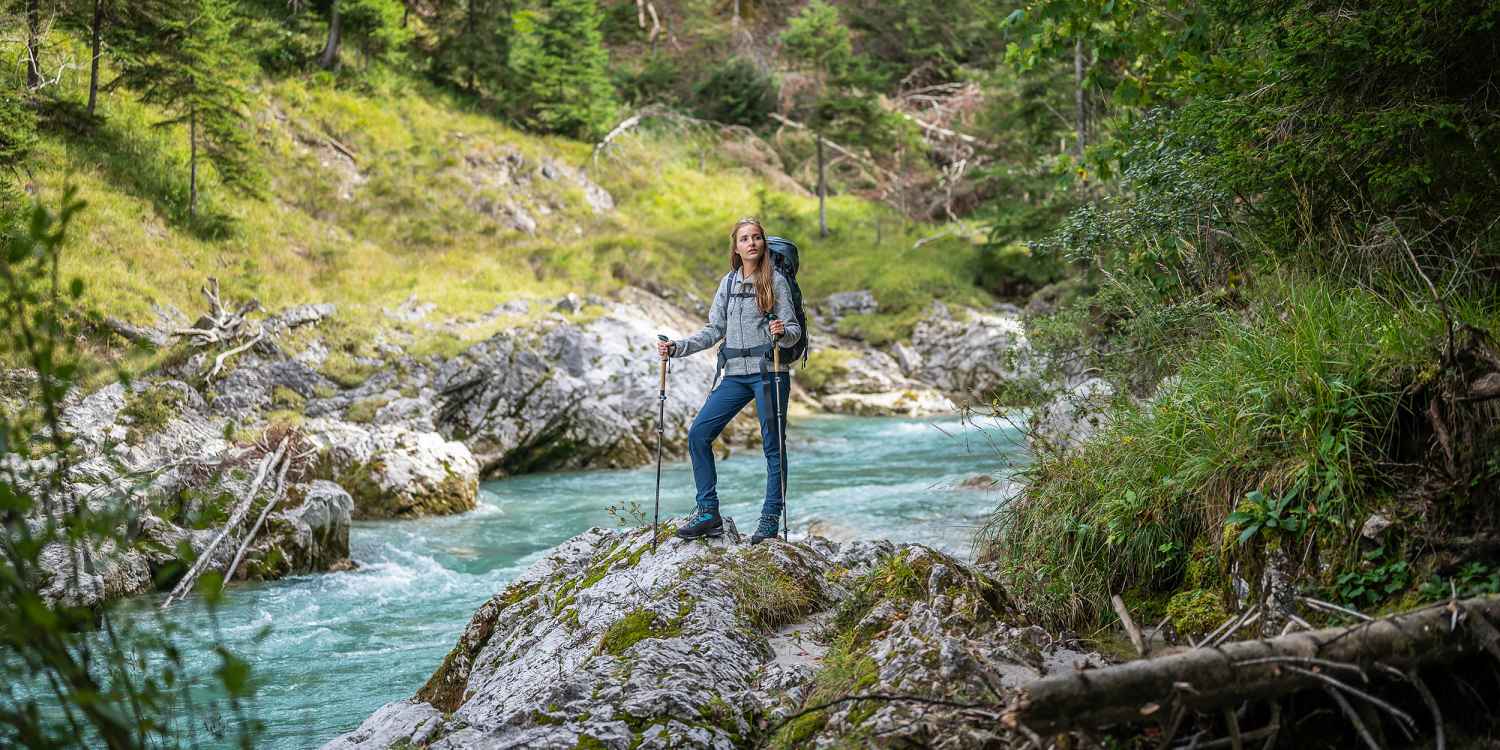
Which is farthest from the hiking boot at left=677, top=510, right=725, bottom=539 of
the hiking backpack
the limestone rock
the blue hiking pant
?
the limestone rock

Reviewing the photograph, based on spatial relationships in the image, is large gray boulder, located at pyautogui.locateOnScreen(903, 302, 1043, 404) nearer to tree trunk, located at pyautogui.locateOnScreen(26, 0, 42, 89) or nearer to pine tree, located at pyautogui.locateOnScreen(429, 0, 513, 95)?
pine tree, located at pyautogui.locateOnScreen(429, 0, 513, 95)

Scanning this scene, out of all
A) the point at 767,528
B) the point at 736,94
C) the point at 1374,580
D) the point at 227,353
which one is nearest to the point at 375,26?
the point at 736,94

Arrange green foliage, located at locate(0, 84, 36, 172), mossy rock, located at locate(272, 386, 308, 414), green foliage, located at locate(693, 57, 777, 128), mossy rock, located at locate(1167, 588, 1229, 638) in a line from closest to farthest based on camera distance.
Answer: mossy rock, located at locate(1167, 588, 1229, 638)
green foliage, located at locate(0, 84, 36, 172)
mossy rock, located at locate(272, 386, 308, 414)
green foliage, located at locate(693, 57, 777, 128)

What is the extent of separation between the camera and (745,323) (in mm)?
5941

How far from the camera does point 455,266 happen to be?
22109 millimetres

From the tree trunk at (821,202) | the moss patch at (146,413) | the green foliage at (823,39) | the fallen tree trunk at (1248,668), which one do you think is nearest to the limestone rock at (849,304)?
the tree trunk at (821,202)

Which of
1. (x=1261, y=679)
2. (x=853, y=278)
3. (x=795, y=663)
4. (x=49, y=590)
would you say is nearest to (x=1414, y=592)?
(x=1261, y=679)

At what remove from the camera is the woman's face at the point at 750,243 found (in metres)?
5.96

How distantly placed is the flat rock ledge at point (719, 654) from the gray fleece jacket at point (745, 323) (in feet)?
3.90

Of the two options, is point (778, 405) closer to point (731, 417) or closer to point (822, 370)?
point (731, 417)

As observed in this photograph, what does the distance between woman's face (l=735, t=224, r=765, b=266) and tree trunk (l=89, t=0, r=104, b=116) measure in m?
18.2

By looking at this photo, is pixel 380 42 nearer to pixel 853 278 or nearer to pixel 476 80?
pixel 476 80

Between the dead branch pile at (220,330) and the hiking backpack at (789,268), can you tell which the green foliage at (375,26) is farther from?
the hiking backpack at (789,268)

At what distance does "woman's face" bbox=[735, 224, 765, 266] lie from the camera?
235 inches
